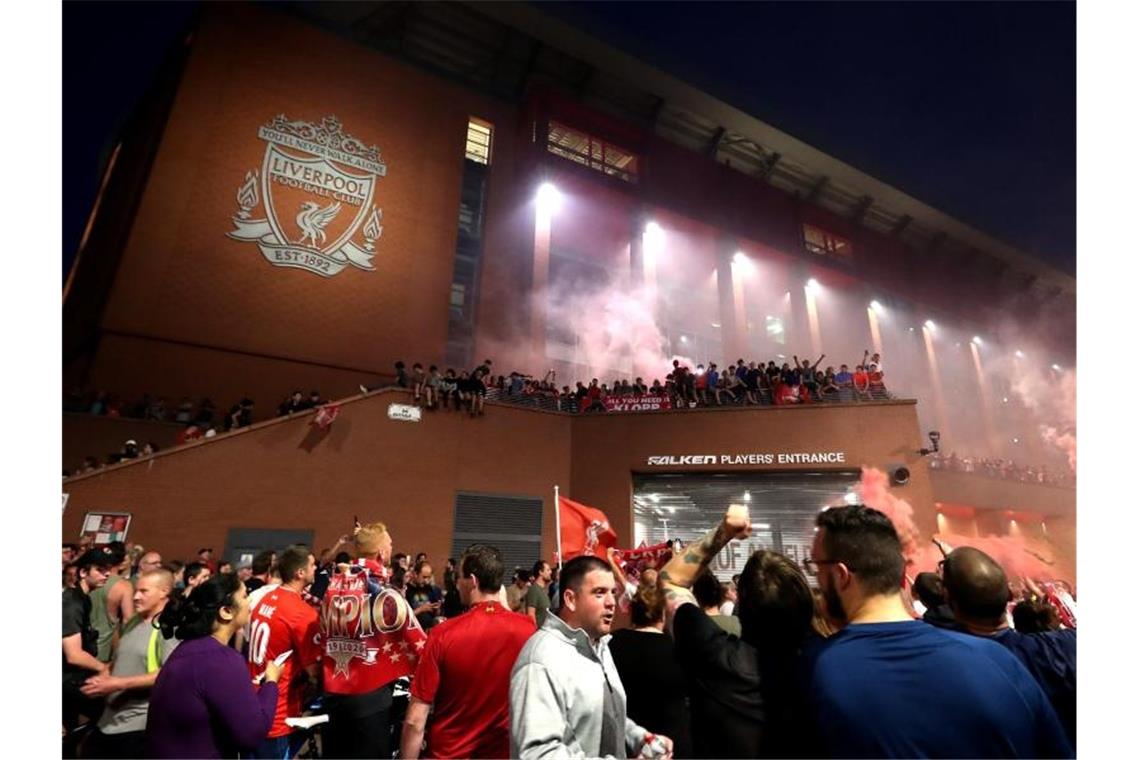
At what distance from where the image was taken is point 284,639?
425 cm

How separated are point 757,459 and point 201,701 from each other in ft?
50.1

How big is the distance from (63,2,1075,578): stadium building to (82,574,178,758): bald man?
397 inches

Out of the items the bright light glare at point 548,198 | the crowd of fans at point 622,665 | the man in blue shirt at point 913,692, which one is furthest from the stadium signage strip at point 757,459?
the man in blue shirt at point 913,692

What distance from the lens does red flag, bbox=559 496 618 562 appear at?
7766 mm

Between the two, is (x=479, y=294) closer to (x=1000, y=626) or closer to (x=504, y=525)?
(x=504, y=525)

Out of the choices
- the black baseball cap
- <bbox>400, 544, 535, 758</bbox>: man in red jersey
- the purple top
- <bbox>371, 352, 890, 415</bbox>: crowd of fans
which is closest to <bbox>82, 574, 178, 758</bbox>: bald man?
the purple top

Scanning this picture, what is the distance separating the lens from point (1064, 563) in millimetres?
22047

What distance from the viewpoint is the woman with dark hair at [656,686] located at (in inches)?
126

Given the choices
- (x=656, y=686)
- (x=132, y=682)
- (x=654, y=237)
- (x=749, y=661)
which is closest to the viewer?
(x=749, y=661)

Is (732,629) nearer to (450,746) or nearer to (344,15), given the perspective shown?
(450,746)

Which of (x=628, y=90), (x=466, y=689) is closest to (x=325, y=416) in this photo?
(x=466, y=689)

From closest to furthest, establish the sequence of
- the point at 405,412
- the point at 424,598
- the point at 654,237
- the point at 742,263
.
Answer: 1. the point at 424,598
2. the point at 405,412
3. the point at 654,237
4. the point at 742,263

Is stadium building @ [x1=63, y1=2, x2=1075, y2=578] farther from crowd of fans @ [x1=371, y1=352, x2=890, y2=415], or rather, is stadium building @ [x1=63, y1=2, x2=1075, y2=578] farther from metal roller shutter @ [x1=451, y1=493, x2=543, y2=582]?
crowd of fans @ [x1=371, y1=352, x2=890, y2=415]

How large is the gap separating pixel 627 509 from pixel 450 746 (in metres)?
13.5
